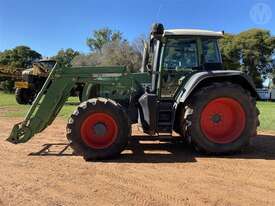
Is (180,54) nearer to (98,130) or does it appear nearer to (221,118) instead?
(221,118)

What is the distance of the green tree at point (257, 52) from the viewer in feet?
181

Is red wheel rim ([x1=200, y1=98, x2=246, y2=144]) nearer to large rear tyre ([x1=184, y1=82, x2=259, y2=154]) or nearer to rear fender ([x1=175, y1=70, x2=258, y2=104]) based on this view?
large rear tyre ([x1=184, y1=82, x2=259, y2=154])

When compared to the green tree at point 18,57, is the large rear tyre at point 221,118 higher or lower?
lower

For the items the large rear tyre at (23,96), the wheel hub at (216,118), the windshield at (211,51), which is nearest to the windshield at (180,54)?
the windshield at (211,51)

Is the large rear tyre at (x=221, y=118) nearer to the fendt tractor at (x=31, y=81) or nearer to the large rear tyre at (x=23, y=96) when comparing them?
the fendt tractor at (x=31, y=81)

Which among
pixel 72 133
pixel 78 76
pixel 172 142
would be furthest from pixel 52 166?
pixel 172 142

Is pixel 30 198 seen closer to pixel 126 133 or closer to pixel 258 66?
pixel 126 133

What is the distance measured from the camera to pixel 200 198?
6.18 meters

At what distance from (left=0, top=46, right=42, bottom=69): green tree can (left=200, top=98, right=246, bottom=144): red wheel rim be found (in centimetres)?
5532

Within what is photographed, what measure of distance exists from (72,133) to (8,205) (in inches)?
125

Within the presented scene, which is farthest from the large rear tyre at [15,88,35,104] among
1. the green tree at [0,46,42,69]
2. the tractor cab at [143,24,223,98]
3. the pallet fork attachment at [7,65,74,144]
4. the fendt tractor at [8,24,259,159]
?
the green tree at [0,46,42,69]

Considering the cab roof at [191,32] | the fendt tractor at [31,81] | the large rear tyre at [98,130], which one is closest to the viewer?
the large rear tyre at [98,130]

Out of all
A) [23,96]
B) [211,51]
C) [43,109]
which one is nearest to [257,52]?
[23,96]

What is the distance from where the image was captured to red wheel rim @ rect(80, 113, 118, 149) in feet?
29.5
